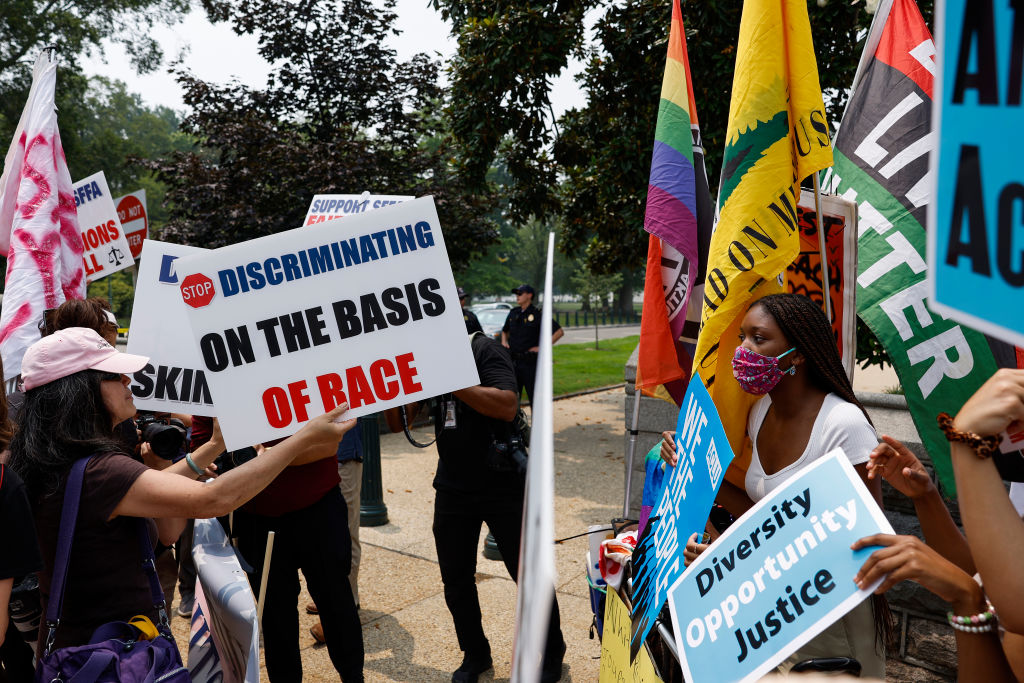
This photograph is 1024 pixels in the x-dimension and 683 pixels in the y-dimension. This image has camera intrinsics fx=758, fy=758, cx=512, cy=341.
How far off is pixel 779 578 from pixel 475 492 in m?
2.34

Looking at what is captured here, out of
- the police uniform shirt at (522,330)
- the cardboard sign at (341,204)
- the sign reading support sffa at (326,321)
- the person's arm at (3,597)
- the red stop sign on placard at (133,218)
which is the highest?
the red stop sign on placard at (133,218)

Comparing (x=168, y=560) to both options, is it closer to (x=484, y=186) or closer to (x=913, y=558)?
(x=913, y=558)

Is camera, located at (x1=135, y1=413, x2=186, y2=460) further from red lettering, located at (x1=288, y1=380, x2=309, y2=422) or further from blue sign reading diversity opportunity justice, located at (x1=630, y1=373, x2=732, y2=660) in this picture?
blue sign reading diversity opportunity justice, located at (x1=630, y1=373, x2=732, y2=660)

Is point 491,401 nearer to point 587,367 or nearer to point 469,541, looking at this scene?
point 469,541

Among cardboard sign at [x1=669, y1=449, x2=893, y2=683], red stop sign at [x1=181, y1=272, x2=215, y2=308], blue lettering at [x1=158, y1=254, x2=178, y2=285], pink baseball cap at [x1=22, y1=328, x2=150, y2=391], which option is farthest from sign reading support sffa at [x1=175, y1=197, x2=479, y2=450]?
cardboard sign at [x1=669, y1=449, x2=893, y2=683]

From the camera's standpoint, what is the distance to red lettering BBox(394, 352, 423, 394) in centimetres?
267

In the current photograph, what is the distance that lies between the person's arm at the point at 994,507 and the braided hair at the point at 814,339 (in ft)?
3.03

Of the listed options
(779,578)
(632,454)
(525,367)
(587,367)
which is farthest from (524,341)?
(587,367)

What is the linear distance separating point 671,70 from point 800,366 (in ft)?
5.99

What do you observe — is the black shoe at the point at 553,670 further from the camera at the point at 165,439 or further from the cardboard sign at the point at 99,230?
the cardboard sign at the point at 99,230

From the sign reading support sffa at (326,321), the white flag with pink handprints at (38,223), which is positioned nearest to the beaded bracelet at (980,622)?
the sign reading support sffa at (326,321)

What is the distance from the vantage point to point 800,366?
258 cm

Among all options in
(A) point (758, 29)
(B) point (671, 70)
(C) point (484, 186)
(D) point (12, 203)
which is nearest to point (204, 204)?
(C) point (484, 186)

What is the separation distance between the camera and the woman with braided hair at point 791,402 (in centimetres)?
239
